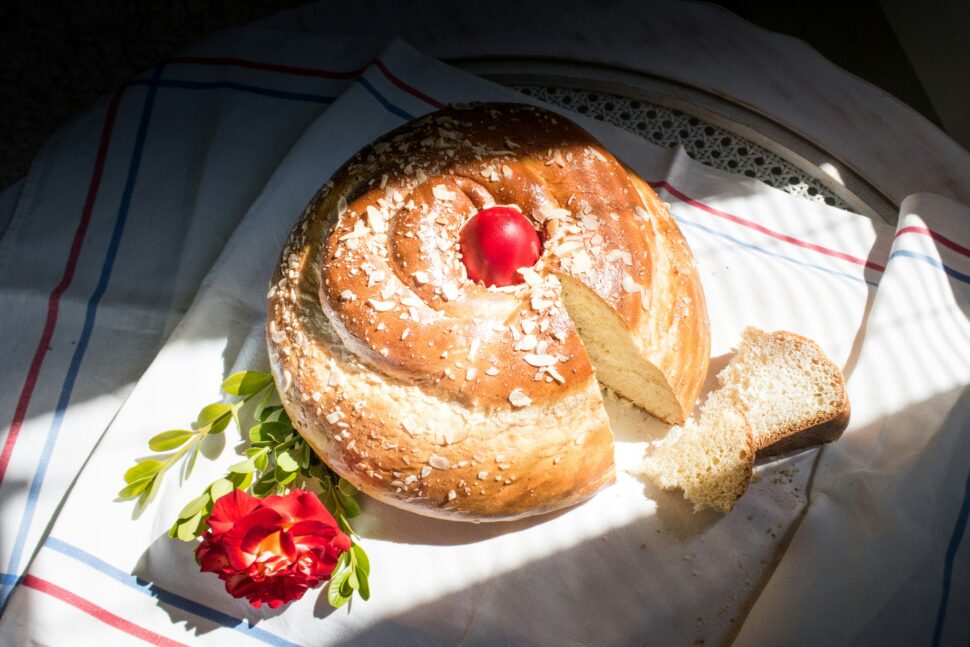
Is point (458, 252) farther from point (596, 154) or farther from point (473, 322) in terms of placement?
point (596, 154)

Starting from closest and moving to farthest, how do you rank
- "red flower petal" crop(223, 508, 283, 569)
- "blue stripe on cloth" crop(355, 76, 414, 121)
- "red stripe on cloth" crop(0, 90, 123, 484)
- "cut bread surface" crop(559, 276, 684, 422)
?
"red flower petal" crop(223, 508, 283, 569)
"cut bread surface" crop(559, 276, 684, 422)
"red stripe on cloth" crop(0, 90, 123, 484)
"blue stripe on cloth" crop(355, 76, 414, 121)

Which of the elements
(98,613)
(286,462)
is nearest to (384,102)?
(286,462)

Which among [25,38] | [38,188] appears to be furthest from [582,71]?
[25,38]

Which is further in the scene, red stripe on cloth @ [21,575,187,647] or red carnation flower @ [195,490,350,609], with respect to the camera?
red stripe on cloth @ [21,575,187,647]

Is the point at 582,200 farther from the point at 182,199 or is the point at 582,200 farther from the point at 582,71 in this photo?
the point at 182,199

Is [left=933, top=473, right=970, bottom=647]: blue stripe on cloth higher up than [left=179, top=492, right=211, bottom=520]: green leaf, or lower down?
lower down

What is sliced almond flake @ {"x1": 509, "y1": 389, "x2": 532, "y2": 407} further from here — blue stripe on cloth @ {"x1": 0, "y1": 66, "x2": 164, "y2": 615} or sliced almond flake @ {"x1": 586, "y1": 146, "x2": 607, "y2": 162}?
blue stripe on cloth @ {"x1": 0, "y1": 66, "x2": 164, "y2": 615}

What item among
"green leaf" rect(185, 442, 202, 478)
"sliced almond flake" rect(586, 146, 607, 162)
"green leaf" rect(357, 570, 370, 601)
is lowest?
"green leaf" rect(357, 570, 370, 601)

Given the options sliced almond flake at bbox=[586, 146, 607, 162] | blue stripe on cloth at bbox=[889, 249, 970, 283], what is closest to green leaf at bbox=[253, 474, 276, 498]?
sliced almond flake at bbox=[586, 146, 607, 162]

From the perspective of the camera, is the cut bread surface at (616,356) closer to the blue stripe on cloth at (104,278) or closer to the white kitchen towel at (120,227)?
the blue stripe on cloth at (104,278)
